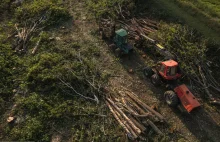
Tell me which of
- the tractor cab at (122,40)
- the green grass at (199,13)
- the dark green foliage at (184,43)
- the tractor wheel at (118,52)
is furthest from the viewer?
the green grass at (199,13)

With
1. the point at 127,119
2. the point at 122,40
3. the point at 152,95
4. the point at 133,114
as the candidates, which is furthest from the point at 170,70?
the point at 122,40

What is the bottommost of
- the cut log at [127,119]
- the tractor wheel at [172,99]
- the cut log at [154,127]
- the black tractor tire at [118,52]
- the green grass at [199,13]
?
the cut log at [154,127]

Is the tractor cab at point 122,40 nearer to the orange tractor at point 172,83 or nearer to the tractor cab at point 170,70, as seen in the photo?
the orange tractor at point 172,83

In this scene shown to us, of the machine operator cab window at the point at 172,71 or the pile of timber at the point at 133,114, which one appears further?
the machine operator cab window at the point at 172,71

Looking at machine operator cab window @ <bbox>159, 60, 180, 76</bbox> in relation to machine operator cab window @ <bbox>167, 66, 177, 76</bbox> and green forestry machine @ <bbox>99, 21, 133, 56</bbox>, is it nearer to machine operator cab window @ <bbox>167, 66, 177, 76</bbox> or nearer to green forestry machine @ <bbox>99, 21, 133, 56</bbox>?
machine operator cab window @ <bbox>167, 66, 177, 76</bbox>

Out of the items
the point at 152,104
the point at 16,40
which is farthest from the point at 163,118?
the point at 16,40

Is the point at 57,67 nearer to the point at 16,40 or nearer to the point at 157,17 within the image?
the point at 16,40

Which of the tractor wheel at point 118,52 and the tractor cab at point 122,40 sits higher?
the tractor cab at point 122,40

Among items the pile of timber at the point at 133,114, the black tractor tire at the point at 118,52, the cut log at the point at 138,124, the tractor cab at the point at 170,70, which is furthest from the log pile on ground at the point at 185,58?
the cut log at the point at 138,124
